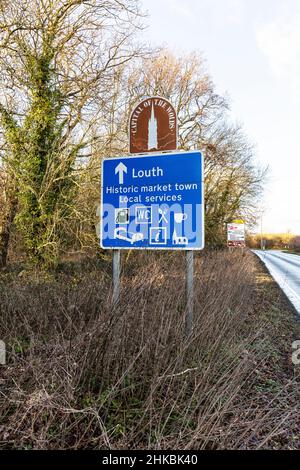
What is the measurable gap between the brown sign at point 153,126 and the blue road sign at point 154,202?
267 mm

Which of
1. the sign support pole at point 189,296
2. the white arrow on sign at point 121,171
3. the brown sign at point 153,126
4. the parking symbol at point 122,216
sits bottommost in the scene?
the sign support pole at point 189,296

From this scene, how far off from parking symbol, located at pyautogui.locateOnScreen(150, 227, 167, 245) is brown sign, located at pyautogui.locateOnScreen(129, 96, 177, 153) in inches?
46.4

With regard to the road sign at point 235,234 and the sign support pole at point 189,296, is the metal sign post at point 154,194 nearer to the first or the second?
the sign support pole at point 189,296

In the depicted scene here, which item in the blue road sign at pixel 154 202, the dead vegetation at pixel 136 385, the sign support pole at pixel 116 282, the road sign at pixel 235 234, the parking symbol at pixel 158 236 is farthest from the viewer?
the road sign at pixel 235 234

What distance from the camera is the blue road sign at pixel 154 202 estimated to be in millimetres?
4547

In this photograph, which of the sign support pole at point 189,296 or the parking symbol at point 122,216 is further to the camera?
the parking symbol at point 122,216

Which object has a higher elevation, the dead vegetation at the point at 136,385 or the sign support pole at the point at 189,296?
the sign support pole at the point at 189,296

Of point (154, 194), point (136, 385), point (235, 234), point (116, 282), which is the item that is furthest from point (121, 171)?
point (235, 234)

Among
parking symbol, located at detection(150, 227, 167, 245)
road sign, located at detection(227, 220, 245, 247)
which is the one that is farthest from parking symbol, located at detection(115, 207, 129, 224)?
road sign, located at detection(227, 220, 245, 247)

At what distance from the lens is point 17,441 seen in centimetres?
250

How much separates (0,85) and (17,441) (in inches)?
432

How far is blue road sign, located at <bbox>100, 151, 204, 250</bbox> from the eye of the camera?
4.55 metres

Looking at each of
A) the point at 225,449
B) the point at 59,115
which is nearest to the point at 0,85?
the point at 59,115

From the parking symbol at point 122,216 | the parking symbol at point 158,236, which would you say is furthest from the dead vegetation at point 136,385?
the parking symbol at point 122,216
